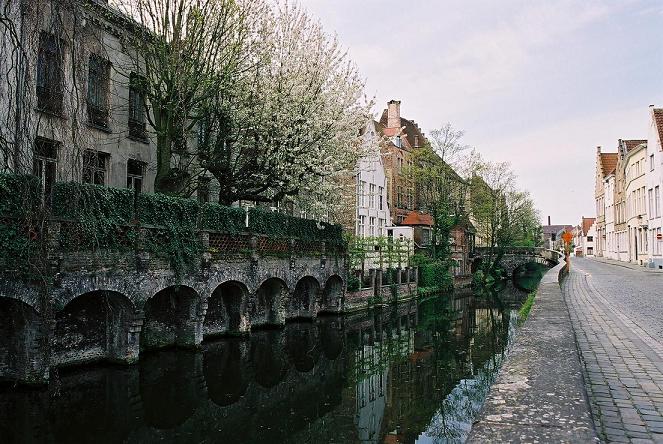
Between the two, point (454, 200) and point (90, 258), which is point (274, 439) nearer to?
point (90, 258)

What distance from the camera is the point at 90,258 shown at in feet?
41.1

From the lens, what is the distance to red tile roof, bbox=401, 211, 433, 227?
49.5 meters

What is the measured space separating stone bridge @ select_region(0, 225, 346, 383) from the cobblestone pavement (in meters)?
6.87

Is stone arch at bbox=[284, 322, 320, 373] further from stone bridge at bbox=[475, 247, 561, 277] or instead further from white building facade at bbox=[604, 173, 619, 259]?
white building facade at bbox=[604, 173, 619, 259]

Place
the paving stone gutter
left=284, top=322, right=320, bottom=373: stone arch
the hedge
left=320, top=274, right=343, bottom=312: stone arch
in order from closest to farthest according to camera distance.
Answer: the paving stone gutter < the hedge < left=284, top=322, right=320, bottom=373: stone arch < left=320, top=274, right=343, bottom=312: stone arch

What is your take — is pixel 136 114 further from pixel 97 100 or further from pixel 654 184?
pixel 654 184

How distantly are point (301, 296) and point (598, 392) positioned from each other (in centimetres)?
1852

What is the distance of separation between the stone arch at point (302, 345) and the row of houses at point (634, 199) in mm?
27002

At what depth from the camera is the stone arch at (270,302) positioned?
70.3 feet

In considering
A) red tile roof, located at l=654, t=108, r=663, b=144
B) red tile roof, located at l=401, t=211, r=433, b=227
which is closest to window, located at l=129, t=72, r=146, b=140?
red tile roof, located at l=401, t=211, r=433, b=227

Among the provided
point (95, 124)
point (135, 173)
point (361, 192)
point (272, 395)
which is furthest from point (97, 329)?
point (361, 192)

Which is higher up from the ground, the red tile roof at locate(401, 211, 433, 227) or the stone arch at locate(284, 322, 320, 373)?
the red tile roof at locate(401, 211, 433, 227)

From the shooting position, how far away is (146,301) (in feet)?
46.9

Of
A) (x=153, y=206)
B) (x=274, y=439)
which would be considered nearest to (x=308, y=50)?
(x=153, y=206)
